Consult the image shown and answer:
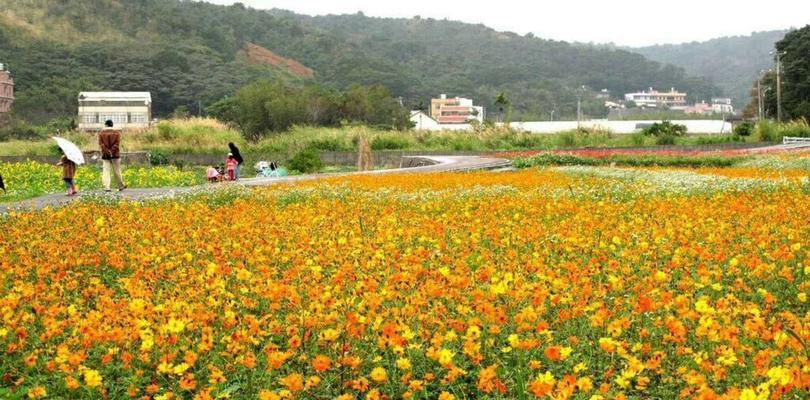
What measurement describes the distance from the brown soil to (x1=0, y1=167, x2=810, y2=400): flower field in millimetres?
93460

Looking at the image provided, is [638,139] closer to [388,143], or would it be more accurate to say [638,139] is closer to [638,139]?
[638,139]

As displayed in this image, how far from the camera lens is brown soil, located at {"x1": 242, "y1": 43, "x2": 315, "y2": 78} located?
101750mm

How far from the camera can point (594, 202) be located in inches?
410

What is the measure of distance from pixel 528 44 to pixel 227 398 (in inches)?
6653

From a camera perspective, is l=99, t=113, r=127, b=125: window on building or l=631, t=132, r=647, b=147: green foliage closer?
l=631, t=132, r=647, b=147: green foliage

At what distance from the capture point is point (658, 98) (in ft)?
552

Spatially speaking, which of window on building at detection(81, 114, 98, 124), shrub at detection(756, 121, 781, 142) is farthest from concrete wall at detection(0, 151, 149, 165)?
window on building at detection(81, 114, 98, 124)

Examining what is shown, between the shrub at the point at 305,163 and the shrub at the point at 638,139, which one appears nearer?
the shrub at the point at 305,163

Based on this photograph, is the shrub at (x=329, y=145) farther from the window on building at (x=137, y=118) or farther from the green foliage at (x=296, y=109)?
the window on building at (x=137, y=118)

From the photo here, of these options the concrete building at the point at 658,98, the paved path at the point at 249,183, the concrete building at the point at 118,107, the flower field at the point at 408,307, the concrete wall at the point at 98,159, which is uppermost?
the concrete building at the point at 658,98

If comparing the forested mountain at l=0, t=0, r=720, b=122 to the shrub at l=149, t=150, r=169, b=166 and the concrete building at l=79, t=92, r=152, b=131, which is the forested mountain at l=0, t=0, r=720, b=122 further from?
the shrub at l=149, t=150, r=169, b=166

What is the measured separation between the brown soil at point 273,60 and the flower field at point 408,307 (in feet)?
307

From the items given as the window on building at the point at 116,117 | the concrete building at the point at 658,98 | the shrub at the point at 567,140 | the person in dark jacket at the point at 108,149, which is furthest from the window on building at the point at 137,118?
the concrete building at the point at 658,98

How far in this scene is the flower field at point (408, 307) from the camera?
A: 3.53 metres
